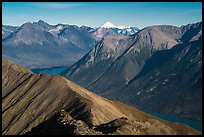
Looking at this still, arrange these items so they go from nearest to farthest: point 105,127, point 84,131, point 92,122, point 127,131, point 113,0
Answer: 1. point 113,0
2. point 84,131
3. point 127,131
4. point 105,127
5. point 92,122

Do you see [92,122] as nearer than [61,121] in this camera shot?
No

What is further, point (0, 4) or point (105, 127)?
point (105, 127)

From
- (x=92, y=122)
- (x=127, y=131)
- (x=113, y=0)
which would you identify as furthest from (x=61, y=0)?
(x=92, y=122)

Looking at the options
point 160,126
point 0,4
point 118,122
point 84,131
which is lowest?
point 160,126

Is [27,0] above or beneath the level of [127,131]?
above

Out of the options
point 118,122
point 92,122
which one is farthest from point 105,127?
point 92,122

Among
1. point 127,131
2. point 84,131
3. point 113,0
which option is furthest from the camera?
point 127,131

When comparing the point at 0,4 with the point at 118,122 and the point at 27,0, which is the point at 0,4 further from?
the point at 118,122

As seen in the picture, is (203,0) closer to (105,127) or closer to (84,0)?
(84,0)

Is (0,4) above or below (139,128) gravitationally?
above
